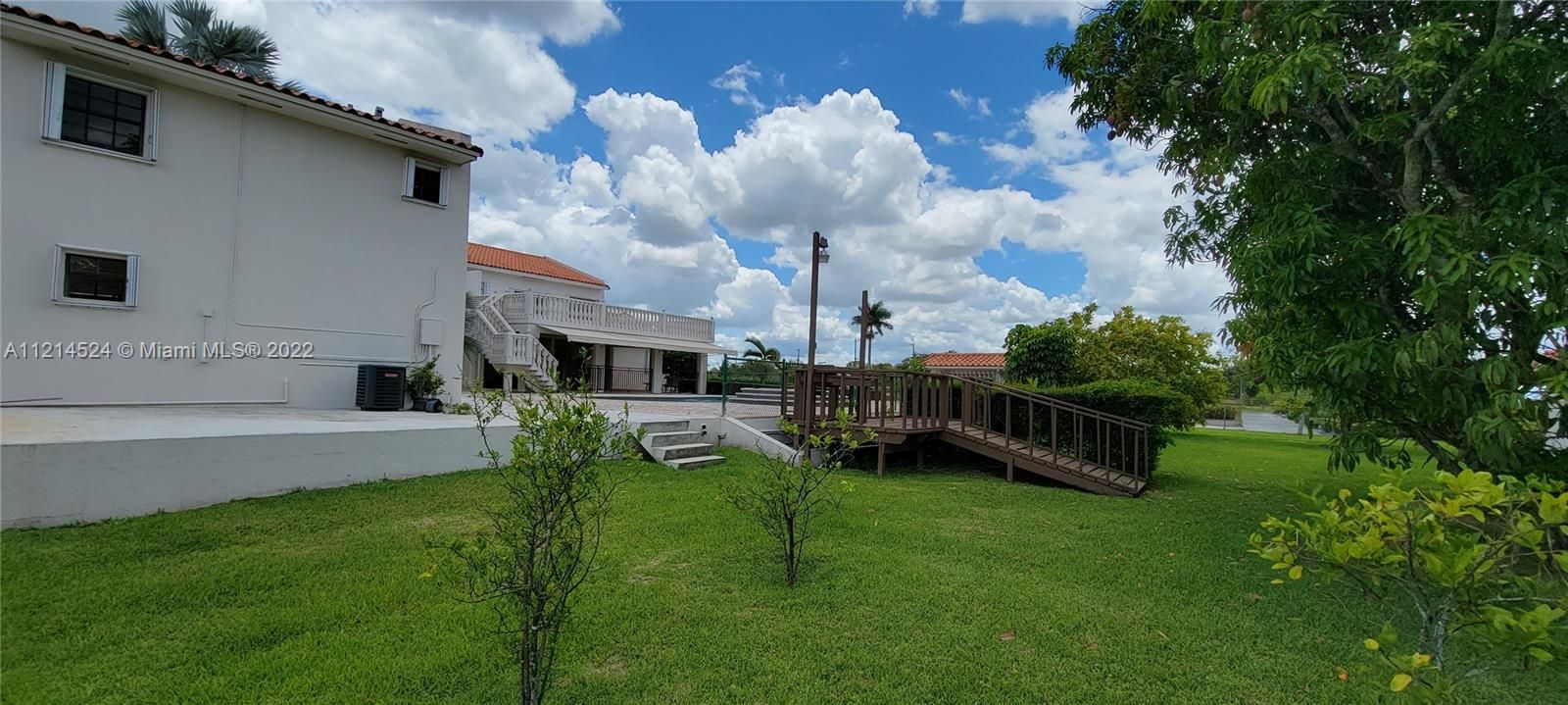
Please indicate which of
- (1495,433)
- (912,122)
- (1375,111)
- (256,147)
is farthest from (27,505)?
(912,122)

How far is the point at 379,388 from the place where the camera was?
9617 mm

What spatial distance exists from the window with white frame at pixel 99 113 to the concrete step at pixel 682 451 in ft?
24.2

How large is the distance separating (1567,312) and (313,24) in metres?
13.7

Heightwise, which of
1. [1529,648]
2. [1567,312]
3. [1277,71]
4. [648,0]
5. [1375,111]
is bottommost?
[1529,648]

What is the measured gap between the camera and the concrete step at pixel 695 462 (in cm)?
840

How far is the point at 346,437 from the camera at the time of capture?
6336mm

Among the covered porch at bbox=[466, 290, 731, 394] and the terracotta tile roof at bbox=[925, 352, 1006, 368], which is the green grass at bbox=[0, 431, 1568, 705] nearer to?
the covered porch at bbox=[466, 290, 731, 394]

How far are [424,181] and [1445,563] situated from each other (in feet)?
40.6

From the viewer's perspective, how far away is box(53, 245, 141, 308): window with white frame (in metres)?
7.37

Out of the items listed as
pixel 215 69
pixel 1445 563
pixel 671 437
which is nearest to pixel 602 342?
pixel 671 437

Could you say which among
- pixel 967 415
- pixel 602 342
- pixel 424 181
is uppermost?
pixel 424 181

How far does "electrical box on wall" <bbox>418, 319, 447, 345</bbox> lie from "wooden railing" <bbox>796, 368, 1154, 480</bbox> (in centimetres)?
610

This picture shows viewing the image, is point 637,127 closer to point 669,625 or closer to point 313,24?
point 313,24

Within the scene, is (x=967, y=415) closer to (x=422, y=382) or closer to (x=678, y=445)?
(x=678, y=445)
